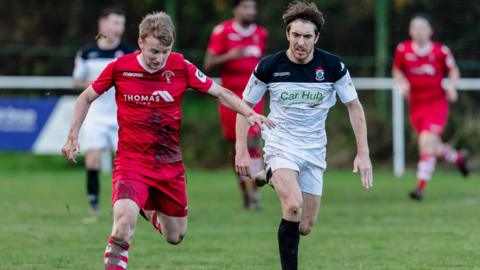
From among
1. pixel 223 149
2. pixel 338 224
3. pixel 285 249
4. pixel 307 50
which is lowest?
pixel 223 149

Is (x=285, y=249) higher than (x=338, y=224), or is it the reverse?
(x=285, y=249)

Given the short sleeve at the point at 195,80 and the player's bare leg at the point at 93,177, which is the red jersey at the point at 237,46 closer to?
the player's bare leg at the point at 93,177

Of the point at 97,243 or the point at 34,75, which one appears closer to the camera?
the point at 97,243

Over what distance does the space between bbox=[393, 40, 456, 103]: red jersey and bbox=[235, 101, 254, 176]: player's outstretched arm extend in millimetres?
6981

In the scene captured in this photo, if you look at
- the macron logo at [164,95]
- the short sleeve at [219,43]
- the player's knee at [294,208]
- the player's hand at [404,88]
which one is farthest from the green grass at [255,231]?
the short sleeve at [219,43]

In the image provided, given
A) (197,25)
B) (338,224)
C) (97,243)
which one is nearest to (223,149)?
(197,25)

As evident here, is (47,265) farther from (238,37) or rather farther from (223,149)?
(223,149)

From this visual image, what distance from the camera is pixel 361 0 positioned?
805 inches

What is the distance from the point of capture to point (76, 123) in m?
7.33

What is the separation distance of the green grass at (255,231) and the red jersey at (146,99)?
131 cm

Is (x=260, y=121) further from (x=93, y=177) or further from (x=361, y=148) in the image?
(x=93, y=177)

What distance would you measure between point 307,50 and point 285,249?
1.42m

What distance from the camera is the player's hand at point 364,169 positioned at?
7.41m

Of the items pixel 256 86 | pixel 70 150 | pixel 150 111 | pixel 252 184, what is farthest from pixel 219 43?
pixel 70 150
